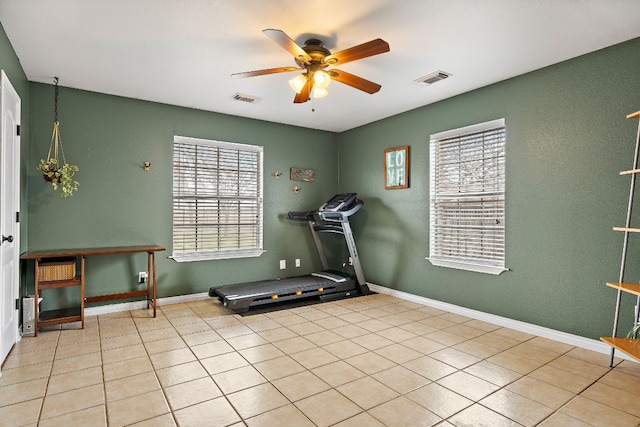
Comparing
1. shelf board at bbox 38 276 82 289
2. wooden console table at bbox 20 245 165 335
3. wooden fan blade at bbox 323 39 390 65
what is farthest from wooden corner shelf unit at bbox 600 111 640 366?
shelf board at bbox 38 276 82 289

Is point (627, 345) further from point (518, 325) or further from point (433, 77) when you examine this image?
point (433, 77)

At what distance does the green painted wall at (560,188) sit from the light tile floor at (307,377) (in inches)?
15.5

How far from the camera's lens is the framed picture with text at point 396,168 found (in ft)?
16.6

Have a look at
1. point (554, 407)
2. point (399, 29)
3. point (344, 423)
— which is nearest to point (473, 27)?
point (399, 29)

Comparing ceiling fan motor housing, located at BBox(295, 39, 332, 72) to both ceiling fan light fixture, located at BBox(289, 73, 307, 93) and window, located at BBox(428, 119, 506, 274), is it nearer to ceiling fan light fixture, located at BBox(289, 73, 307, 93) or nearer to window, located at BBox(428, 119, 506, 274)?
ceiling fan light fixture, located at BBox(289, 73, 307, 93)

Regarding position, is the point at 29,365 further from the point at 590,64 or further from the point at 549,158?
the point at 590,64

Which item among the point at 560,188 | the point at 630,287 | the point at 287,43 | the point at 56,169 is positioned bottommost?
the point at 630,287

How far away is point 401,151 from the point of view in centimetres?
513

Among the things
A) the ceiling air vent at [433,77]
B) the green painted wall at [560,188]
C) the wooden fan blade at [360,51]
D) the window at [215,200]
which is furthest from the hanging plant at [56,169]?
the green painted wall at [560,188]

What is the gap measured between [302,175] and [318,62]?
3006 mm

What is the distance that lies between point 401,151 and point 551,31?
245 cm

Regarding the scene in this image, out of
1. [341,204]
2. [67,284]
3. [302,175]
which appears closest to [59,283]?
[67,284]

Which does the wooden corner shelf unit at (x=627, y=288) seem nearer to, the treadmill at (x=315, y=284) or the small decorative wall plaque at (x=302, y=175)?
the treadmill at (x=315, y=284)

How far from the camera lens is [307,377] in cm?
267
